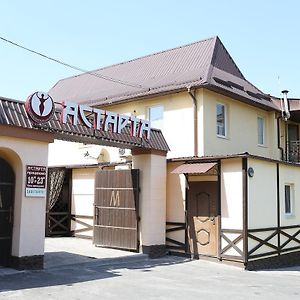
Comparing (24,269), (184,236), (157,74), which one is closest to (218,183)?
(184,236)

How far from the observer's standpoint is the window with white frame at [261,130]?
61.0 ft

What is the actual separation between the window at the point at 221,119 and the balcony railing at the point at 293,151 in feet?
18.6

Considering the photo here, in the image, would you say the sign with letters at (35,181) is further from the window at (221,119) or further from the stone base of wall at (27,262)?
the window at (221,119)

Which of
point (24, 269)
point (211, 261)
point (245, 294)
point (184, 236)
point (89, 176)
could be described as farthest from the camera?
point (89, 176)

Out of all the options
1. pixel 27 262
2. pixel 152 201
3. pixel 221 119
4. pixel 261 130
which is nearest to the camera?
pixel 27 262

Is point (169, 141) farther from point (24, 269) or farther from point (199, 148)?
point (24, 269)

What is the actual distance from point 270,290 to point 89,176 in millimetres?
9499

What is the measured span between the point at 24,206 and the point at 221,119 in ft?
29.4

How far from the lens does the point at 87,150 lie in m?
18.5

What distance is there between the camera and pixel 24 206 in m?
9.55

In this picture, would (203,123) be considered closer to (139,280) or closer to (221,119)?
(221,119)

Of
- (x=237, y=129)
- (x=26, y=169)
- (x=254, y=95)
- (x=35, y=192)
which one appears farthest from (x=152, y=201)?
(x=254, y=95)

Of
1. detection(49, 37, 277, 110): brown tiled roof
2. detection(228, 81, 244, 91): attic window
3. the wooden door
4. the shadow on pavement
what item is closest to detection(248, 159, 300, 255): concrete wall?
the wooden door

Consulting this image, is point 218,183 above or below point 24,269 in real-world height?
above
